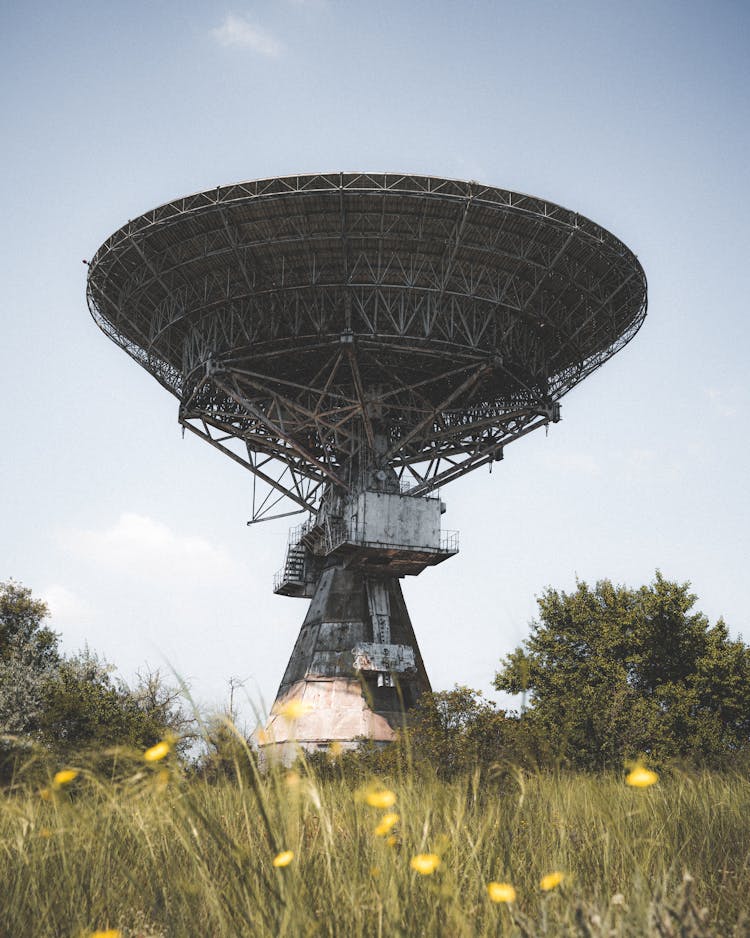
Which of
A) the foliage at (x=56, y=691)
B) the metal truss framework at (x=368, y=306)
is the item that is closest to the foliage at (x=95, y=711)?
the foliage at (x=56, y=691)

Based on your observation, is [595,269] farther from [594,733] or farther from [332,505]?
[594,733]

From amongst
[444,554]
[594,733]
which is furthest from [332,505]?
[594,733]

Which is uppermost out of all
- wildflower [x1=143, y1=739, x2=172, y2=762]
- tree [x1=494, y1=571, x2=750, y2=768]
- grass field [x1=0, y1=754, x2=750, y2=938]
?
tree [x1=494, y1=571, x2=750, y2=768]

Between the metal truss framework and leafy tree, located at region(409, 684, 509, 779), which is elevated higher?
the metal truss framework

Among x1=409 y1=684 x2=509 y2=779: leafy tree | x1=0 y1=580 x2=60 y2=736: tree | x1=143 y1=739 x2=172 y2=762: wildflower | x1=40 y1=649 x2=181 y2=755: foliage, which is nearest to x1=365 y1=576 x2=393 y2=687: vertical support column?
x1=409 y1=684 x2=509 y2=779: leafy tree

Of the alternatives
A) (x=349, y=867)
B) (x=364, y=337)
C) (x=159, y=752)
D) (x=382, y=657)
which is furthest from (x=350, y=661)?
(x=159, y=752)

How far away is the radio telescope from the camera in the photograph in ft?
82.2

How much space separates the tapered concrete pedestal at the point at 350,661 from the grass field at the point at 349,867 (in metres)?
26.4

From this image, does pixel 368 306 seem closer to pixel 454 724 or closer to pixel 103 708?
pixel 454 724

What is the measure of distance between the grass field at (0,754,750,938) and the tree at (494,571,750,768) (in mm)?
27941

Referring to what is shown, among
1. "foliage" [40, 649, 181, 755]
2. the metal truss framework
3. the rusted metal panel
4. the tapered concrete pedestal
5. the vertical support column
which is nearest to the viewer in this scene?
the metal truss framework

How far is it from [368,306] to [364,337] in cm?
145

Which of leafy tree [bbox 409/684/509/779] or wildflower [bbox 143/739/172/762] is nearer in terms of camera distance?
wildflower [bbox 143/739/172/762]

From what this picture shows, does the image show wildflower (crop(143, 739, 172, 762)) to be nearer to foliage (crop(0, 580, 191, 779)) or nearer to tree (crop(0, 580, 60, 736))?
foliage (crop(0, 580, 191, 779))
